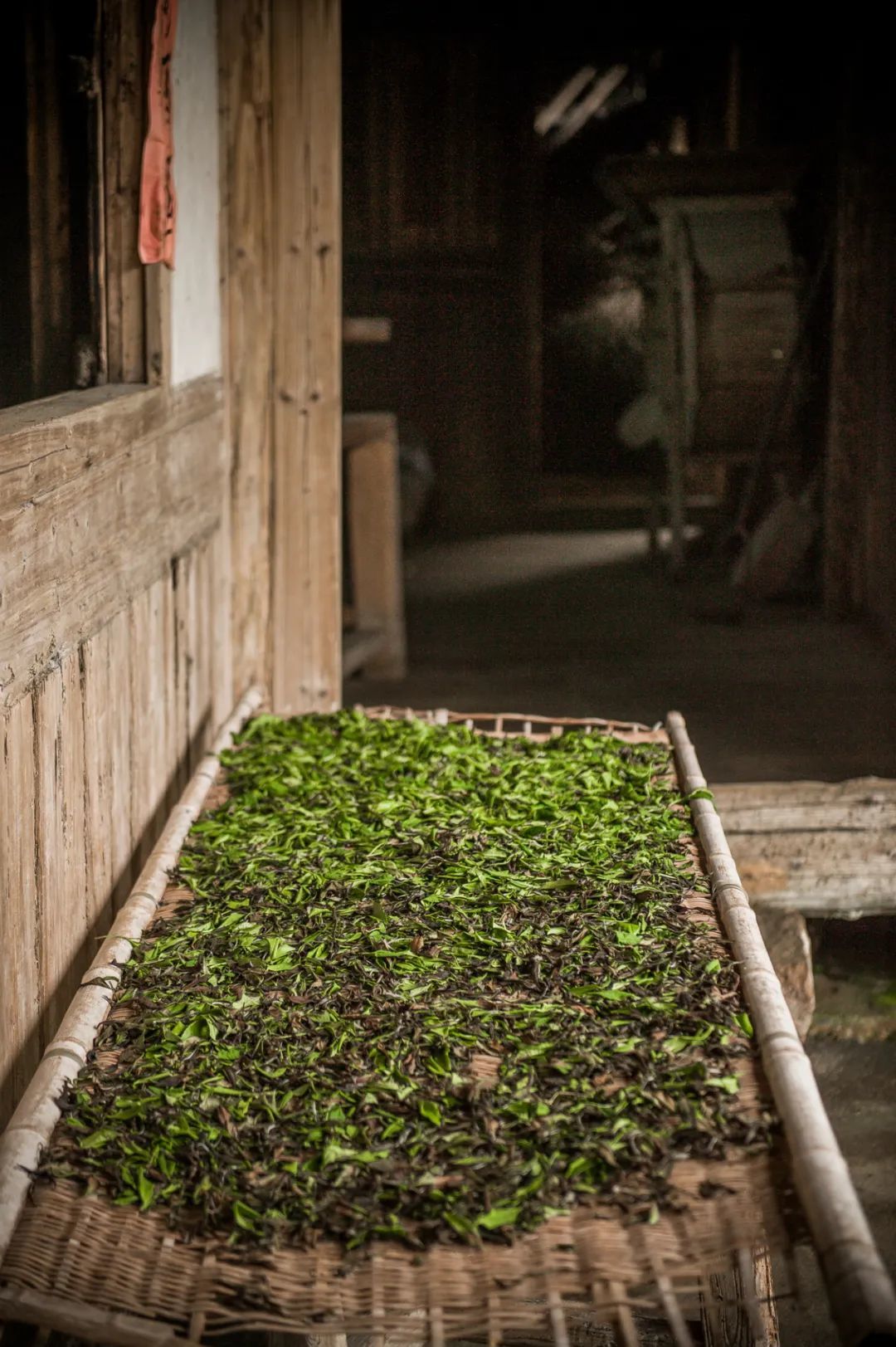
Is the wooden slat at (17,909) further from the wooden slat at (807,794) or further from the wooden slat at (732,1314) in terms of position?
the wooden slat at (807,794)

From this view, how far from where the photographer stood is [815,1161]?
7.02 ft

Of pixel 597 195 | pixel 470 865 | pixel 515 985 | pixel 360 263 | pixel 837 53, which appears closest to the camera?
pixel 515 985

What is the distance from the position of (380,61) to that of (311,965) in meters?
4.66

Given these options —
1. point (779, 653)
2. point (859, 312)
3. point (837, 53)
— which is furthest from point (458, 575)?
point (837, 53)

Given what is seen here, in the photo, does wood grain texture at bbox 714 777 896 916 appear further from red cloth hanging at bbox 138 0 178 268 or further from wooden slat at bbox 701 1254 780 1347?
red cloth hanging at bbox 138 0 178 268

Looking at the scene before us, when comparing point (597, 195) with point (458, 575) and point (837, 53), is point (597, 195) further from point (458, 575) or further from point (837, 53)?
point (458, 575)

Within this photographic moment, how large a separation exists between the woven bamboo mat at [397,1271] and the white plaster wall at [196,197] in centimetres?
278

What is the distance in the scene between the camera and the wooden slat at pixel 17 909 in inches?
111

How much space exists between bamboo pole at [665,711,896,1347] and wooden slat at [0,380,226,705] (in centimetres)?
156

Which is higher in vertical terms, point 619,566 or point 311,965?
point 619,566

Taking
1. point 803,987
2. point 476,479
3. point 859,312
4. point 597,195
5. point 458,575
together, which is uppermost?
point 597,195

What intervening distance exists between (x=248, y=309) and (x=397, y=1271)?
382cm

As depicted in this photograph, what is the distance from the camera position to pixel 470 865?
3.35 m

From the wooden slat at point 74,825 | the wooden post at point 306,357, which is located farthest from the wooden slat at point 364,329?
the wooden slat at point 74,825
